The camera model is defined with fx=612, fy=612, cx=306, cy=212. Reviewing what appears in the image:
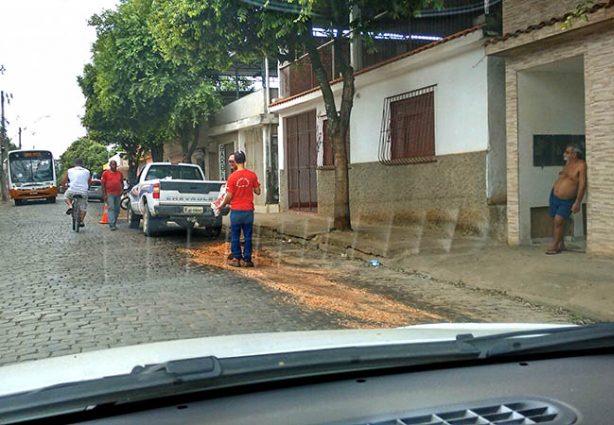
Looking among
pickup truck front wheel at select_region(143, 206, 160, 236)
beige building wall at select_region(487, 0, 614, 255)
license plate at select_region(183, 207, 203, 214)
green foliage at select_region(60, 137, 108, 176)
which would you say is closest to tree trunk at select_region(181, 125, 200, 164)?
pickup truck front wheel at select_region(143, 206, 160, 236)

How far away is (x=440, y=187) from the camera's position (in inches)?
489

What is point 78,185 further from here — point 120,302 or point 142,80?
point 142,80

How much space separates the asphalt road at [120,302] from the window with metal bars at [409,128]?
5385mm

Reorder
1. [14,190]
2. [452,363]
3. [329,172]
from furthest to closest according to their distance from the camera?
[14,190] < [329,172] < [452,363]

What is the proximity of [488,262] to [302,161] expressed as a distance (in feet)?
35.2

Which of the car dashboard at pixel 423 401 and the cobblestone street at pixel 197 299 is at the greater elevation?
the car dashboard at pixel 423 401

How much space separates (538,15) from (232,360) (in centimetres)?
944

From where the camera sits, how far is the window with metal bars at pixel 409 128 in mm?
12789

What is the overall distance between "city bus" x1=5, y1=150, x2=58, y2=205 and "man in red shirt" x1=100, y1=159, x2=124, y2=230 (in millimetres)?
21493

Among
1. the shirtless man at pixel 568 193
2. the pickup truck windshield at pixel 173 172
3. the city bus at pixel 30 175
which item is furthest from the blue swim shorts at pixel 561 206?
the city bus at pixel 30 175

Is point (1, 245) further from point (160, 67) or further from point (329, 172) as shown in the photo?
point (160, 67)

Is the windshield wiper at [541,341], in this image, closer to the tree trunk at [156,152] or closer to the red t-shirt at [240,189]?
the red t-shirt at [240,189]

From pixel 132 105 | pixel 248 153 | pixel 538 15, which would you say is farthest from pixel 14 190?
pixel 538 15

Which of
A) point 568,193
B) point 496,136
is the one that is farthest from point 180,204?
point 568,193
